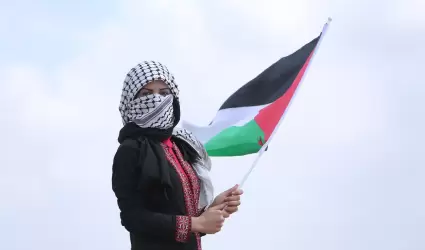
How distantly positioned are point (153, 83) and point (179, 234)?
879mm

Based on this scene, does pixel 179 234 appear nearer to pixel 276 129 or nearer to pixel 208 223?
pixel 208 223

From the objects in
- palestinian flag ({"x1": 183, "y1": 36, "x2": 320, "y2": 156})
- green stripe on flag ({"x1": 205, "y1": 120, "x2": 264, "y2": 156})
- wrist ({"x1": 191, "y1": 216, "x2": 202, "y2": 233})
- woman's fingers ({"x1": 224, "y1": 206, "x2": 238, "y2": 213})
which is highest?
palestinian flag ({"x1": 183, "y1": 36, "x2": 320, "y2": 156})

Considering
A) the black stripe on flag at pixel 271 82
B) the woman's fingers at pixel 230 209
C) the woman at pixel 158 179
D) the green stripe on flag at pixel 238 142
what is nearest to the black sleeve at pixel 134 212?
the woman at pixel 158 179

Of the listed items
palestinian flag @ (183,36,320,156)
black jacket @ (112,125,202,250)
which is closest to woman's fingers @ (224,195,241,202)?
black jacket @ (112,125,202,250)

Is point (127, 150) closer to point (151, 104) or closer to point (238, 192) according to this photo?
point (151, 104)

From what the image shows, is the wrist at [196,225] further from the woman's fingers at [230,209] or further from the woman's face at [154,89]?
the woman's face at [154,89]

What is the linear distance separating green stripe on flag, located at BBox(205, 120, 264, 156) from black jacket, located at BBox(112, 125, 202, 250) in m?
1.17


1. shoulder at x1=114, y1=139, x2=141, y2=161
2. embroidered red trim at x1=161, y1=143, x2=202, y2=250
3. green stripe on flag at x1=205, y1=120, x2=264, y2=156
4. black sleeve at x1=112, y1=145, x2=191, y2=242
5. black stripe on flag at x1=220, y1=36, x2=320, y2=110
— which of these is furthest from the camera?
black stripe on flag at x1=220, y1=36, x2=320, y2=110

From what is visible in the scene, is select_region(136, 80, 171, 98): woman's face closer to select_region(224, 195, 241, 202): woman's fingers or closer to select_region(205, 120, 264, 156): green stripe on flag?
select_region(224, 195, 241, 202): woman's fingers

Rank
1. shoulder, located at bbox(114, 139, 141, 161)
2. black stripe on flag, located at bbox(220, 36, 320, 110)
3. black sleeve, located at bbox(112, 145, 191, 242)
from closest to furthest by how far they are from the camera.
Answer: black sleeve, located at bbox(112, 145, 191, 242) → shoulder, located at bbox(114, 139, 141, 161) → black stripe on flag, located at bbox(220, 36, 320, 110)

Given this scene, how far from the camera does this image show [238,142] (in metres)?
5.09

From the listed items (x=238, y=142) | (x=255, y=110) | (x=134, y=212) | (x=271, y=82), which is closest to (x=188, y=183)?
(x=134, y=212)

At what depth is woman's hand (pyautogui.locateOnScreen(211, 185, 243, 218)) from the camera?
3953 millimetres

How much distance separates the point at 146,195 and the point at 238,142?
1439 millimetres
